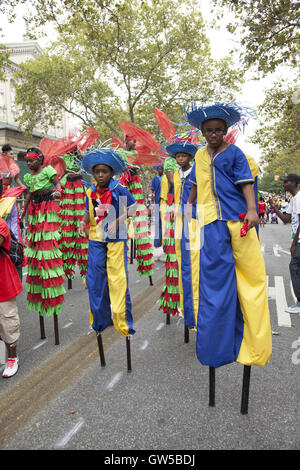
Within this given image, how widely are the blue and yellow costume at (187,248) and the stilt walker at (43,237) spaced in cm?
141

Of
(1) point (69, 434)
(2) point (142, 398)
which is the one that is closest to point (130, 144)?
(2) point (142, 398)

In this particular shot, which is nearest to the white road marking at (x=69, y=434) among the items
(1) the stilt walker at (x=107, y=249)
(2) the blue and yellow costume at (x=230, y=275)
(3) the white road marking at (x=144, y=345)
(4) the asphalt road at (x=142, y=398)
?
(4) the asphalt road at (x=142, y=398)

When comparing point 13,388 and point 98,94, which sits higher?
point 98,94

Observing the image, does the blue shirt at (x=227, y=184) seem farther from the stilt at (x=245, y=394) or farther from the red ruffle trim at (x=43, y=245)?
the red ruffle trim at (x=43, y=245)

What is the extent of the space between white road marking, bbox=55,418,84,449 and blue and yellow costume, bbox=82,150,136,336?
2.96 feet

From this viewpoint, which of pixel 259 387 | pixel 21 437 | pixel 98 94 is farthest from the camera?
pixel 98 94

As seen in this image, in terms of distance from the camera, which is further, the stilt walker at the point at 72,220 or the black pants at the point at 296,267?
the stilt walker at the point at 72,220

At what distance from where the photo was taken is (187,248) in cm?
338

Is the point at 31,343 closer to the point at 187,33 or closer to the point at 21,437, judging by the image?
the point at 21,437

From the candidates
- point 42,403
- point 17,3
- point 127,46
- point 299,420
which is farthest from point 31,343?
point 127,46

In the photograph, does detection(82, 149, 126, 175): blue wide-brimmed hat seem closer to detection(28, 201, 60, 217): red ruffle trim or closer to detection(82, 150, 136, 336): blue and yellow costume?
detection(82, 150, 136, 336): blue and yellow costume

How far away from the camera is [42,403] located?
2.71 metres

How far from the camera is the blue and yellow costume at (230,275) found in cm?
245
